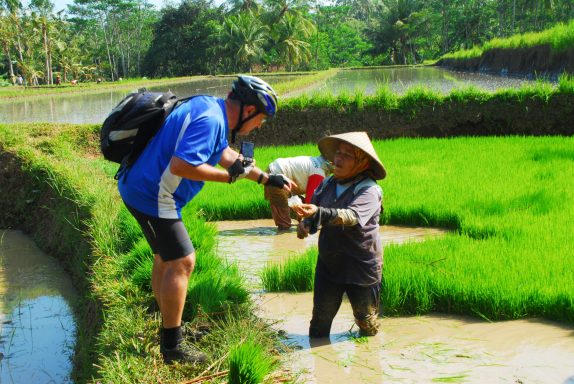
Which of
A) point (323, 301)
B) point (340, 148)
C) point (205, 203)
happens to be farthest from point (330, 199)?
point (205, 203)

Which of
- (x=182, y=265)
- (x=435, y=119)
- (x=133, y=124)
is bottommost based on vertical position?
(x=435, y=119)

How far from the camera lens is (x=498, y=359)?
2.95m

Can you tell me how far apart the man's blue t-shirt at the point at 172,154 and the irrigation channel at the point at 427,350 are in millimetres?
899

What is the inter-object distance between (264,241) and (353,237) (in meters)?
2.59

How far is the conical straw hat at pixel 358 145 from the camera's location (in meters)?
2.95

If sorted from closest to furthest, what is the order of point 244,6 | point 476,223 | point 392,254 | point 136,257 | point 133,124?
point 133,124, point 136,257, point 392,254, point 476,223, point 244,6

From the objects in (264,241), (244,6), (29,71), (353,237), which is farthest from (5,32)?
(353,237)

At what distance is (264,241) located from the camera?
551 cm

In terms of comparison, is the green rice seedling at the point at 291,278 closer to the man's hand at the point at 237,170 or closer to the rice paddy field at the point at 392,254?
the rice paddy field at the point at 392,254

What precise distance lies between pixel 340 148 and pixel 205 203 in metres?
3.68

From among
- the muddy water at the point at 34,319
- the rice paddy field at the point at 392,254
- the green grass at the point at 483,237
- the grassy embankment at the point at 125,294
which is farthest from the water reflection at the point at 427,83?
the muddy water at the point at 34,319

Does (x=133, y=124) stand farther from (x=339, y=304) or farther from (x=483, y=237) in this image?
(x=483, y=237)

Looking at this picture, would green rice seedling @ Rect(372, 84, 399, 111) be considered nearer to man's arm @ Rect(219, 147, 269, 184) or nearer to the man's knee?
man's arm @ Rect(219, 147, 269, 184)

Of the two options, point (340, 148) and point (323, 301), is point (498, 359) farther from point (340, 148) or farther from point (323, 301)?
point (340, 148)
